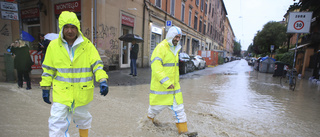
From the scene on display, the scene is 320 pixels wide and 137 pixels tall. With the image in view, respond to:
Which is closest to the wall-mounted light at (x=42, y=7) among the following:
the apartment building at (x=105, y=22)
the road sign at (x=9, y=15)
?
the apartment building at (x=105, y=22)

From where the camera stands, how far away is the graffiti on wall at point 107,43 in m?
9.30

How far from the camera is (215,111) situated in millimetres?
4172

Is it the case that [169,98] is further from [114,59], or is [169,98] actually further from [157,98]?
[114,59]

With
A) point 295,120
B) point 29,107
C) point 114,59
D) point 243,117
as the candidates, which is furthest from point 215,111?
point 114,59

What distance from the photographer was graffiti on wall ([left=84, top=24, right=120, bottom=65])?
9.30m

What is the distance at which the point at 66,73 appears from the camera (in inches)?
74.7

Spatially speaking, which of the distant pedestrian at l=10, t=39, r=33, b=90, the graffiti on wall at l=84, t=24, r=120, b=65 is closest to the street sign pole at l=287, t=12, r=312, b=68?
the graffiti on wall at l=84, t=24, r=120, b=65

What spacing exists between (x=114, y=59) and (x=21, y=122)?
25.2ft

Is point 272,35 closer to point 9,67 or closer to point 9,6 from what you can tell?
point 9,6

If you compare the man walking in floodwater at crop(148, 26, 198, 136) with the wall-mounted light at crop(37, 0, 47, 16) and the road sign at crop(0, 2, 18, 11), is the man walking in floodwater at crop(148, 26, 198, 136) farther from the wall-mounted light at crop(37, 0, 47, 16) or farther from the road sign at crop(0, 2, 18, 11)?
the wall-mounted light at crop(37, 0, 47, 16)

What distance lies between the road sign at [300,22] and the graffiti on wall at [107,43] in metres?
9.07

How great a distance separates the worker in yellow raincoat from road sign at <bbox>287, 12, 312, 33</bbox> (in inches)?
346

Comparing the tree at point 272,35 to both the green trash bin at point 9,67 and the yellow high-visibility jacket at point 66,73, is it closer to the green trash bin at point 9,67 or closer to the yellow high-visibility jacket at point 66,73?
the yellow high-visibility jacket at point 66,73

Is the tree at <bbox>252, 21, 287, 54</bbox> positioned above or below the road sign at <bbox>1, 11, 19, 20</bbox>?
above
